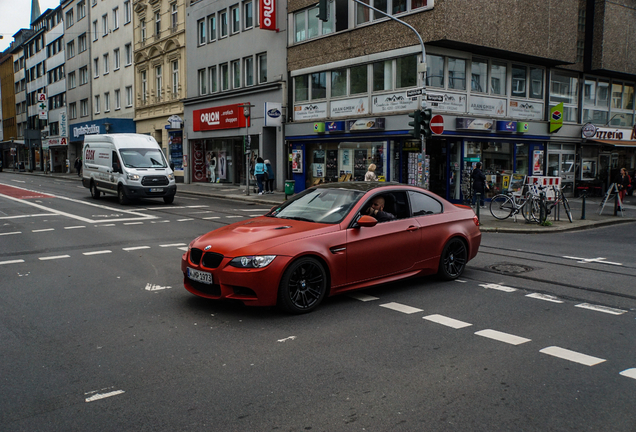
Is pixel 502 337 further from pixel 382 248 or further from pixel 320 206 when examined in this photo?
pixel 320 206

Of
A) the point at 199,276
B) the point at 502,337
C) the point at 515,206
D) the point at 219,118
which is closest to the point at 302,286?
the point at 199,276

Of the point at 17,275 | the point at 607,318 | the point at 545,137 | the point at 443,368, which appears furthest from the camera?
the point at 545,137

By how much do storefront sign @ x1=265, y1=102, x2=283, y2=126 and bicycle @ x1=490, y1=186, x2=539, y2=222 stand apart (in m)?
13.9

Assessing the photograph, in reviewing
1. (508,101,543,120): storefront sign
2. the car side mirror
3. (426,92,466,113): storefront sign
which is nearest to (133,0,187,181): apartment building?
(426,92,466,113): storefront sign

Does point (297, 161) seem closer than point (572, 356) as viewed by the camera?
No

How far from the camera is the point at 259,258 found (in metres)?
5.96

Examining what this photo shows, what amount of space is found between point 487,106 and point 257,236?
1867 cm

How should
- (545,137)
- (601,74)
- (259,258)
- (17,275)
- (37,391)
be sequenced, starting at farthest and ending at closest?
(601,74)
(545,137)
(17,275)
(259,258)
(37,391)

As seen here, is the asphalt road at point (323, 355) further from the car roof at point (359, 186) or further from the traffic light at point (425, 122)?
the traffic light at point (425, 122)

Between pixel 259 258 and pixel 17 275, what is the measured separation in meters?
4.60

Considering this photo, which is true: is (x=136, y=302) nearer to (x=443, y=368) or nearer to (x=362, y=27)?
(x=443, y=368)

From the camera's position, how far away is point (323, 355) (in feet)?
16.4

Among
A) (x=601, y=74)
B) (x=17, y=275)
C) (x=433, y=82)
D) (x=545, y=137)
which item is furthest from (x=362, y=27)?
(x=17, y=275)

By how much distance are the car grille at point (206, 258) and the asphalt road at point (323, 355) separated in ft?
1.84
